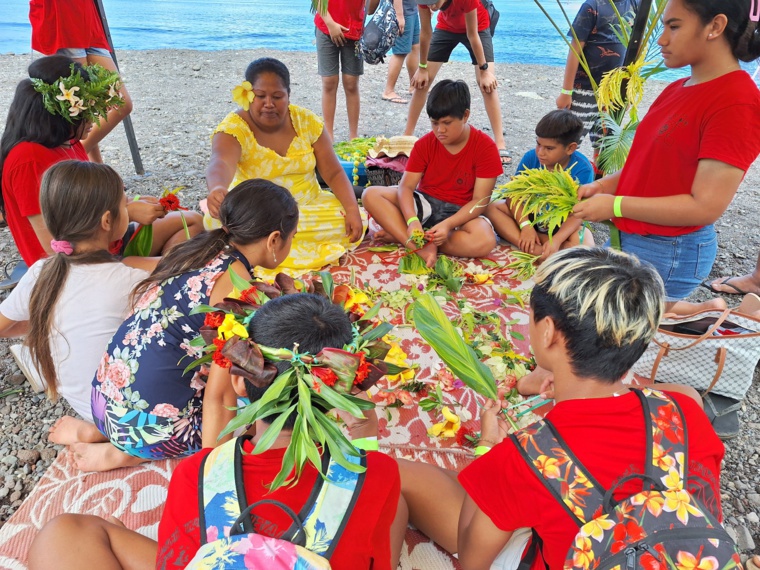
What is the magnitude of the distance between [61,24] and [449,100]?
286 centimetres

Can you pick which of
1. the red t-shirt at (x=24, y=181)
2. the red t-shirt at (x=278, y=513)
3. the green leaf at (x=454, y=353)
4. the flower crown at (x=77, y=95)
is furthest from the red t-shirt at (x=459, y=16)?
the red t-shirt at (x=278, y=513)

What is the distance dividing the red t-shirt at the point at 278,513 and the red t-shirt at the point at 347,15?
14.4ft

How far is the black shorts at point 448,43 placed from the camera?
505 cm

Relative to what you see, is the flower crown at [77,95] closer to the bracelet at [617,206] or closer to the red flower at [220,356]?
the red flower at [220,356]

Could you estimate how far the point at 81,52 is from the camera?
3887 millimetres

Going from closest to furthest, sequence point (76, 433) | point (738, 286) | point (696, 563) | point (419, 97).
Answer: point (696, 563) → point (76, 433) → point (738, 286) → point (419, 97)

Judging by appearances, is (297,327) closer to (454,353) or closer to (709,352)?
(454,353)

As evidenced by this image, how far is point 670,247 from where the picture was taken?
2467 mm

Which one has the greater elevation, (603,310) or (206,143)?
(603,310)

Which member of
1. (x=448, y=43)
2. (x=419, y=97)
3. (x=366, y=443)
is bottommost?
(x=366, y=443)

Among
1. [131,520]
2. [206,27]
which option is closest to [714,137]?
[131,520]

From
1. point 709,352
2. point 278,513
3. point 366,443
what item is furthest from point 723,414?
point 278,513

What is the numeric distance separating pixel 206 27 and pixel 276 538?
→ 16.2 metres

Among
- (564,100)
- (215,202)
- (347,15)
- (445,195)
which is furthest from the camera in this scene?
(347,15)
